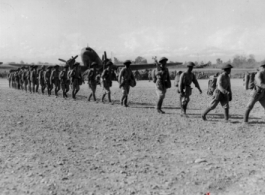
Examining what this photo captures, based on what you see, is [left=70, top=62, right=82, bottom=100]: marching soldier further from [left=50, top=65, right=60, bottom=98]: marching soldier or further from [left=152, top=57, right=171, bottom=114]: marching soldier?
[left=152, top=57, right=171, bottom=114]: marching soldier

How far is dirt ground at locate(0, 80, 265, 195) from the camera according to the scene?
3473 millimetres

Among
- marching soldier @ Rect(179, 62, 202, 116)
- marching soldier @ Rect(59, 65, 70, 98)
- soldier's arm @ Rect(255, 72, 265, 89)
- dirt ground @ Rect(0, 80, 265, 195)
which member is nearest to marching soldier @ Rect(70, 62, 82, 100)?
marching soldier @ Rect(59, 65, 70, 98)

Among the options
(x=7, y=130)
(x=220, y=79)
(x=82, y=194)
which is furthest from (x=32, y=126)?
(x=220, y=79)

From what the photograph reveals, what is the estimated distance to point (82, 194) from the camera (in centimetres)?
328

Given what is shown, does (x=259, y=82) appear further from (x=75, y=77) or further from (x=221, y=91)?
(x=75, y=77)

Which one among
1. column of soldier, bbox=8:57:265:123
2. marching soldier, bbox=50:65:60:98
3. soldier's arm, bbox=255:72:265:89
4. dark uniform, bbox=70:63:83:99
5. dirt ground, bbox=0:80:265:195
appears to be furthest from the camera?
marching soldier, bbox=50:65:60:98

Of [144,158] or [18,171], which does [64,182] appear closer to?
[18,171]

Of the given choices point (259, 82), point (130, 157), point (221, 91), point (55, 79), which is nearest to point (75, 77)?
point (55, 79)

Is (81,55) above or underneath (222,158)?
above

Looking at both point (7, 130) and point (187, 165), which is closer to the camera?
point (187, 165)

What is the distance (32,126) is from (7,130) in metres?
0.65

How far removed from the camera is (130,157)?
458 cm

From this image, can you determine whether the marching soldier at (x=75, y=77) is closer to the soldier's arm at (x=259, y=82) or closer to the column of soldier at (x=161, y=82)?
the column of soldier at (x=161, y=82)

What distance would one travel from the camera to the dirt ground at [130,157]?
3.47 m
